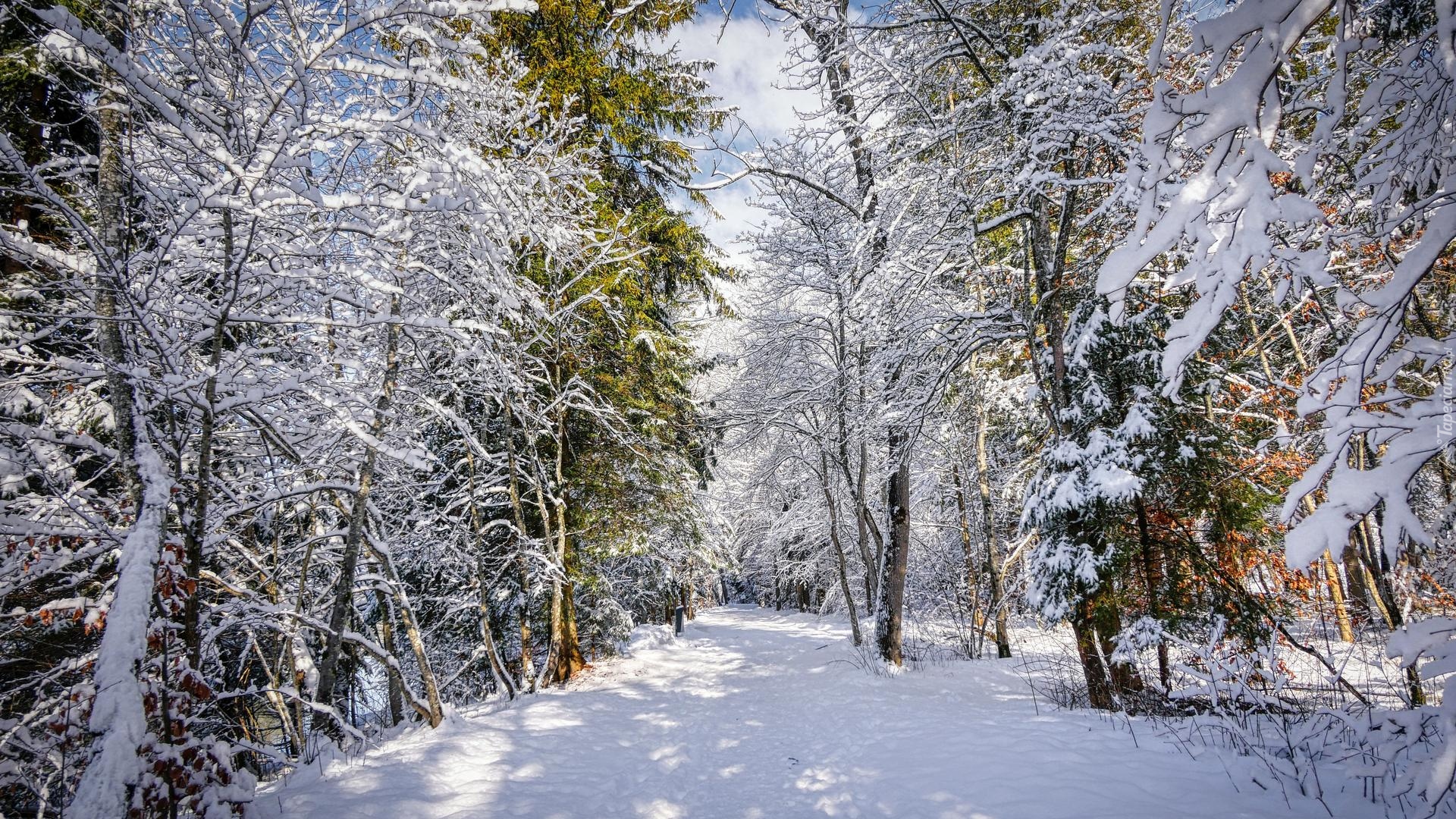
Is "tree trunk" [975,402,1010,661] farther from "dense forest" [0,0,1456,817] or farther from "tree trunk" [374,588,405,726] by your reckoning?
"tree trunk" [374,588,405,726]

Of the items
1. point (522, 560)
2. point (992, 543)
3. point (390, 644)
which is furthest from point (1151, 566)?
point (390, 644)

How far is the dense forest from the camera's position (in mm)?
1907

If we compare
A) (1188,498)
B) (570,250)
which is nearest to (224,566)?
(570,250)

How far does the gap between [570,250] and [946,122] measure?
14.4 feet

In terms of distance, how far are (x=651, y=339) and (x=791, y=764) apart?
634 cm

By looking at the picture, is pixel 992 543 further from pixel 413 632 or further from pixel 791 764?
pixel 413 632

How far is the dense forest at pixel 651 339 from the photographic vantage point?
1.91 meters

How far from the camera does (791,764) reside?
15.0 feet

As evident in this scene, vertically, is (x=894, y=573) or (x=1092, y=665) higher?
(x=894, y=573)

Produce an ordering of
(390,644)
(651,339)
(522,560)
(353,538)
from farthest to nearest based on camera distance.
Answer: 1. (651,339)
2. (390,644)
3. (522,560)
4. (353,538)

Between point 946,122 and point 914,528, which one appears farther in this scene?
point 914,528

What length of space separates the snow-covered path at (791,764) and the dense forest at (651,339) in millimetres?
562

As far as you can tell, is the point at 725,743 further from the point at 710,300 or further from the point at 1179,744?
the point at 710,300

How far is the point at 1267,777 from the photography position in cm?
275
